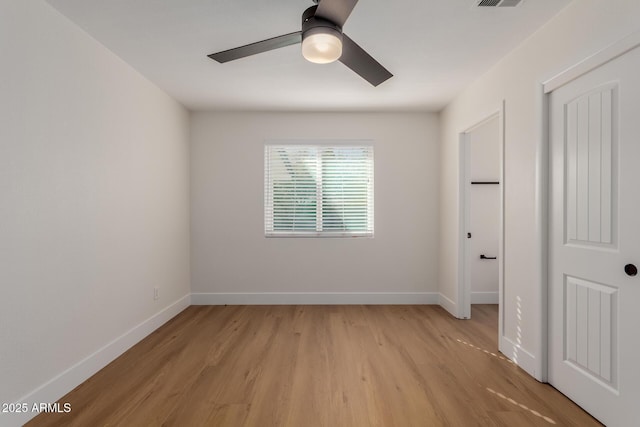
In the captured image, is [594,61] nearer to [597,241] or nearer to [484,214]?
[597,241]

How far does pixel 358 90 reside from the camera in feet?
11.7

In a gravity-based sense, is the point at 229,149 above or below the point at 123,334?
above

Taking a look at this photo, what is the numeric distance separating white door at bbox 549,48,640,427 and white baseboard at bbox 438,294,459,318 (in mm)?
1494

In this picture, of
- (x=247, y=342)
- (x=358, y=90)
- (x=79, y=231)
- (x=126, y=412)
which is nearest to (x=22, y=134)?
(x=79, y=231)

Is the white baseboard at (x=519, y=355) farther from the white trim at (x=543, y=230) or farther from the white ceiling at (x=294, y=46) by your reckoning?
the white ceiling at (x=294, y=46)

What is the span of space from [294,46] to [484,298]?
3855 mm

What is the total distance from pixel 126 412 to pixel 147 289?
1455mm

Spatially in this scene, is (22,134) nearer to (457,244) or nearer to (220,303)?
(220,303)

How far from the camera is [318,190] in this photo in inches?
172

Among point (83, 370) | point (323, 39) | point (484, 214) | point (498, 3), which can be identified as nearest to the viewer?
point (323, 39)

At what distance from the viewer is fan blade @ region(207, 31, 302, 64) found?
1.95 meters

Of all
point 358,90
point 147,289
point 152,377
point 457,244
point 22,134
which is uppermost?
point 358,90

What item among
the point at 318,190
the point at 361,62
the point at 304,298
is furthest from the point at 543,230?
the point at 304,298

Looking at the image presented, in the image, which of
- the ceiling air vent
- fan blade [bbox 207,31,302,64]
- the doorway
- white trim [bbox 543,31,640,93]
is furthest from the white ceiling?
the doorway
